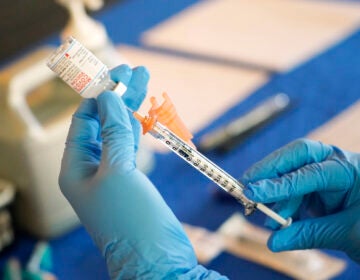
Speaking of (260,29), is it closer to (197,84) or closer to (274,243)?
(197,84)

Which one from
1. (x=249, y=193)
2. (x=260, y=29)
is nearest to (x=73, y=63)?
Answer: (x=249, y=193)

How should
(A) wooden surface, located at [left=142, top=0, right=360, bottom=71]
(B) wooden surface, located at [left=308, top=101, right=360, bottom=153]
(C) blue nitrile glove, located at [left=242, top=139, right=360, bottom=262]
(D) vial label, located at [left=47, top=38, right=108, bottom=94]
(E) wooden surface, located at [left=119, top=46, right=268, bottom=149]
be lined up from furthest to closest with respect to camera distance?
(A) wooden surface, located at [left=142, top=0, right=360, bottom=71], (E) wooden surface, located at [left=119, top=46, right=268, bottom=149], (B) wooden surface, located at [left=308, top=101, right=360, bottom=153], (C) blue nitrile glove, located at [left=242, top=139, right=360, bottom=262], (D) vial label, located at [left=47, top=38, right=108, bottom=94]

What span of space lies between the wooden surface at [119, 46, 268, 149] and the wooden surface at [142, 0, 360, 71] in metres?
0.05

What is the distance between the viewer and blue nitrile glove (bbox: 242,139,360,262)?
764 millimetres

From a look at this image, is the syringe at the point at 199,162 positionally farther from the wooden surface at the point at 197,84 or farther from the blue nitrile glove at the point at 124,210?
the wooden surface at the point at 197,84

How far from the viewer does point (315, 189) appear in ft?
2.53

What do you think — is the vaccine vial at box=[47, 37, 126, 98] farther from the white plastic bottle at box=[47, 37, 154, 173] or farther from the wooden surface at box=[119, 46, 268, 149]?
the wooden surface at box=[119, 46, 268, 149]

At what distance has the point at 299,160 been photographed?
798 mm

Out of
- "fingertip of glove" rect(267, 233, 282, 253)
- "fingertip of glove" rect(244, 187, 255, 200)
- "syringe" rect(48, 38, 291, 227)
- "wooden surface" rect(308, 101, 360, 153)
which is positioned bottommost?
"fingertip of glove" rect(267, 233, 282, 253)

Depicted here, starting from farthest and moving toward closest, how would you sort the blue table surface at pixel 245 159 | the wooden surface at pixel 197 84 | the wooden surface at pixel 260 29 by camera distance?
the wooden surface at pixel 260 29 → the wooden surface at pixel 197 84 → the blue table surface at pixel 245 159

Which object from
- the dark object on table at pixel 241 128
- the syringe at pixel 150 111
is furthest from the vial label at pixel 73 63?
the dark object on table at pixel 241 128

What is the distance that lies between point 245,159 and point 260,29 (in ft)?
1.82

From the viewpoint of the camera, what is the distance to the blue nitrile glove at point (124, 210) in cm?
66

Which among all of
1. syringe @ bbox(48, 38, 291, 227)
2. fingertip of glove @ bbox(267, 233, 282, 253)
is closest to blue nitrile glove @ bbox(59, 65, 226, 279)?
syringe @ bbox(48, 38, 291, 227)
